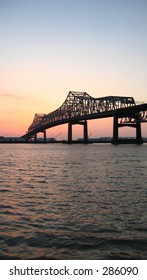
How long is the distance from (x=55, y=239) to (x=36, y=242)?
0.57 metres

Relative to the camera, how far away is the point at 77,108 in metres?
162

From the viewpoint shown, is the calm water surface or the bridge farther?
the bridge

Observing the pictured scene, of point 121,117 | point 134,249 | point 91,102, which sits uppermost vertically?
point 91,102

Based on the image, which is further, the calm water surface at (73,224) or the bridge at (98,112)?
the bridge at (98,112)

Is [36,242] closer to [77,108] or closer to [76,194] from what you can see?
[76,194]

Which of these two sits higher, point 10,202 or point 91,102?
point 91,102

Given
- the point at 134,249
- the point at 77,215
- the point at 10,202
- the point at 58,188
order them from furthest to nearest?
the point at 58,188, the point at 10,202, the point at 77,215, the point at 134,249

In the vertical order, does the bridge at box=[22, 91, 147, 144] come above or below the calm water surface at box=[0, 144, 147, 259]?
above

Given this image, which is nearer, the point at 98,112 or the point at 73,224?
the point at 73,224

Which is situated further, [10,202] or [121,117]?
[121,117]

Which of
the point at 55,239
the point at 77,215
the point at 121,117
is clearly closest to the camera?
the point at 55,239

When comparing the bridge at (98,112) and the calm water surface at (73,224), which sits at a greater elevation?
the bridge at (98,112)
